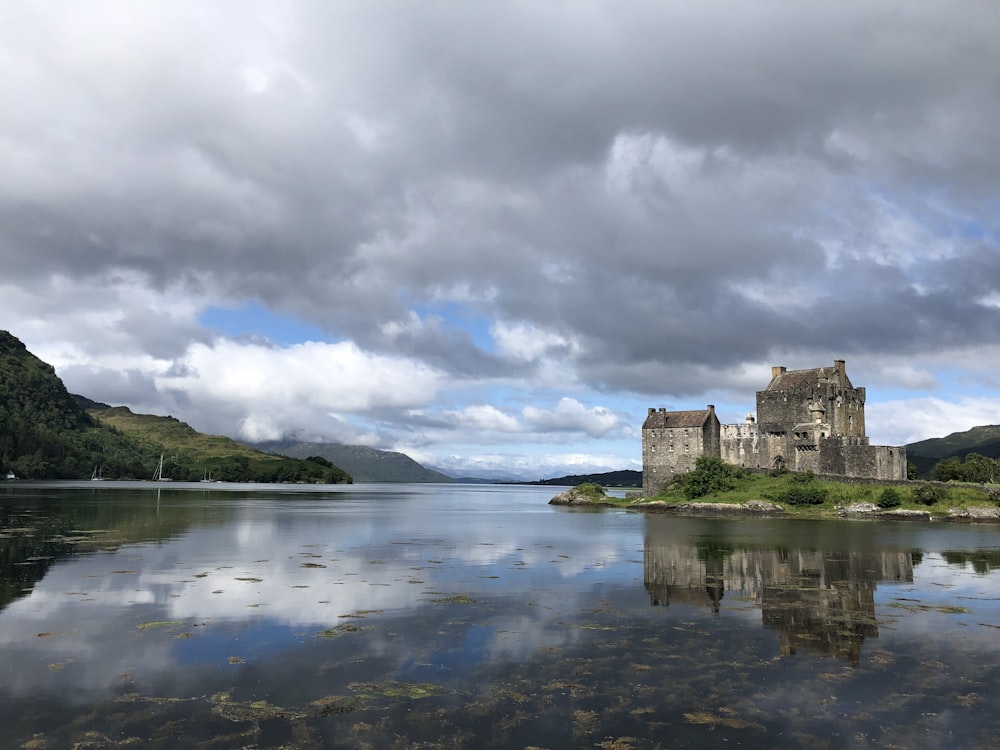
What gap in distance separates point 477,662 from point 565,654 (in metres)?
2.27

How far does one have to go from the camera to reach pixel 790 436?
93688mm

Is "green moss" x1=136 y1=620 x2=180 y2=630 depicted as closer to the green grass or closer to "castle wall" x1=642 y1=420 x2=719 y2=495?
the green grass

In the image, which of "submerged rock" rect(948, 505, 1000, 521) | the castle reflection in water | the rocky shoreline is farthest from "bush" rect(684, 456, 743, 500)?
the castle reflection in water

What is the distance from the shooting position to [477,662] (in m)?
16.3

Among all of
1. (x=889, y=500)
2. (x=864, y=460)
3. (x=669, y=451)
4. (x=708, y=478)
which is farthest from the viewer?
(x=669, y=451)

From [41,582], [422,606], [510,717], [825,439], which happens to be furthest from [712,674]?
[825,439]

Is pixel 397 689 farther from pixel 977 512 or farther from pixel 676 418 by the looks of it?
pixel 676 418

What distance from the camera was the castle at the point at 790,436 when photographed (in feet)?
287

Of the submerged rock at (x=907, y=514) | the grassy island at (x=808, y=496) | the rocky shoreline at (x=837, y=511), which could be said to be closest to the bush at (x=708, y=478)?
the grassy island at (x=808, y=496)

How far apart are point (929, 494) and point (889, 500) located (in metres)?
3.83

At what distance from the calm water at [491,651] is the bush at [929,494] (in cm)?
4063

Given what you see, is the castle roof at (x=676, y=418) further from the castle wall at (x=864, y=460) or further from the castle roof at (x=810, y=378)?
the castle wall at (x=864, y=460)

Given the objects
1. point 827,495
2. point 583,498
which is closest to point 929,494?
point 827,495

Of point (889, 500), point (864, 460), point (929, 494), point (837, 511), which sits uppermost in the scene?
point (864, 460)
